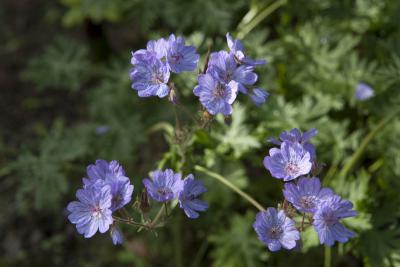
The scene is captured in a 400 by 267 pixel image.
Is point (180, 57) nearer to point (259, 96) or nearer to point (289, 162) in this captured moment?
point (259, 96)

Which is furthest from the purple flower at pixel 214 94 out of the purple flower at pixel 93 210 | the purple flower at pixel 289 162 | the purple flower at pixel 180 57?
the purple flower at pixel 93 210

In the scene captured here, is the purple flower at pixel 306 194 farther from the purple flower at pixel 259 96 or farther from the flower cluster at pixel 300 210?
the purple flower at pixel 259 96

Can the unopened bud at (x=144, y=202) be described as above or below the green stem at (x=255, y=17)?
below

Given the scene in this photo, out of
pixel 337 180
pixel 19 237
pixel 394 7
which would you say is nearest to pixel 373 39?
pixel 394 7

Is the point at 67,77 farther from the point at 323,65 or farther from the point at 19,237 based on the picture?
the point at 323,65

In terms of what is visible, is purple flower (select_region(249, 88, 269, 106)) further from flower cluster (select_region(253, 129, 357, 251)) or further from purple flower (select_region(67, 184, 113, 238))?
purple flower (select_region(67, 184, 113, 238))

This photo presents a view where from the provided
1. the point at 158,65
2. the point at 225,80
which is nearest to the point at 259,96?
the point at 225,80
